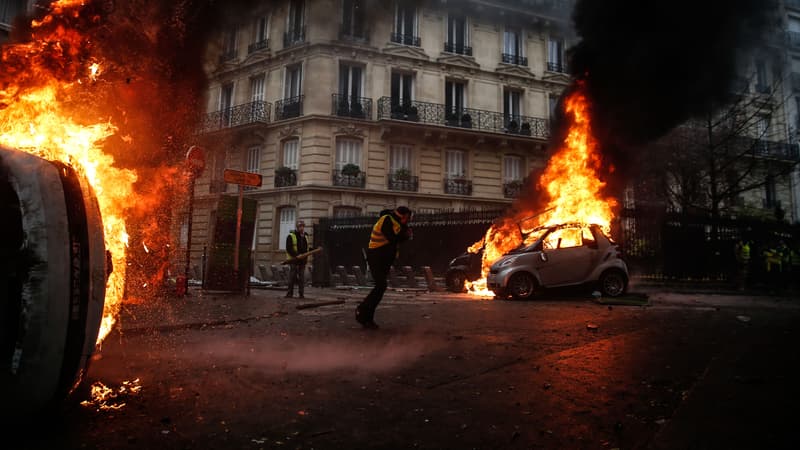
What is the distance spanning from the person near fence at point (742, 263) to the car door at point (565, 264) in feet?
28.2

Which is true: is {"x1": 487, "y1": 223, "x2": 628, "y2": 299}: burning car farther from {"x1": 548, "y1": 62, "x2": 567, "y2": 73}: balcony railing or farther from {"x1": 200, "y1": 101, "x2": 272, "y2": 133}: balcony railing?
{"x1": 548, "y1": 62, "x2": 567, "y2": 73}: balcony railing

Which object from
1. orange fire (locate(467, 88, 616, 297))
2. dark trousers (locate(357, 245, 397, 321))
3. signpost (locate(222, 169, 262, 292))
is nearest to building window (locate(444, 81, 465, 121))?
orange fire (locate(467, 88, 616, 297))

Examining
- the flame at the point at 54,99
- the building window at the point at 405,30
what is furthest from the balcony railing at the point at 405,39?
the flame at the point at 54,99

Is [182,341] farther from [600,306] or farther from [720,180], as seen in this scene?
[720,180]

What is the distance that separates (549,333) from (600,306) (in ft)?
13.1

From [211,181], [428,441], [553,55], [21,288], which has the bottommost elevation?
[428,441]

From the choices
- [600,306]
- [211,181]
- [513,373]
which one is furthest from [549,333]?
[211,181]

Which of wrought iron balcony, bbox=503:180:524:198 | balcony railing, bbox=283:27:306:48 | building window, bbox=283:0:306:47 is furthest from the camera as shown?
wrought iron balcony, bbox=503:180:524:198

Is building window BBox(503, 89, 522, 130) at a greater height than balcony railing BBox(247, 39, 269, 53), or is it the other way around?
balcony railing BBox(247, 39, 269, 53)

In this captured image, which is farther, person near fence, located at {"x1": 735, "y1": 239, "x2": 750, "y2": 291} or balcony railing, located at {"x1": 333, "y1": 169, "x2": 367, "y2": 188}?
balcony railing, located at {"x1": 333, "y1": 169, "x2": 367, "y2": 188}

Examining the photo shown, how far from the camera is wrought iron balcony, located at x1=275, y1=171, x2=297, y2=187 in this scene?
22750mm

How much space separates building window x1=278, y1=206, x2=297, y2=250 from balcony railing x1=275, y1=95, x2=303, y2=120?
441 centimetres

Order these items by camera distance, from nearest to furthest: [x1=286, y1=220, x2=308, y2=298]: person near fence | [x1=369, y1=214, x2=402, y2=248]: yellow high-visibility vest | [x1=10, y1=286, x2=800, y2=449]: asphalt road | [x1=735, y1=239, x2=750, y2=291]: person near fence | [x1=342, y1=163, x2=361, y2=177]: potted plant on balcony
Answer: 1. [x1=10, y1=286, x2=800, y2=449]: asphalt road
2. [x1=369, y1=214, x2=402, y2=248]: yellow high-visibility vest
3. [x1=286, y1=220, x2=308, y2=298]: person near fence
4. [x1=735, y1=239, x2=750, y2=291]: person near fence
5. [x1=342, y1=163, x2=361, y2=177]: potted plant on balcony

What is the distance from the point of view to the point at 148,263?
11195 mm
